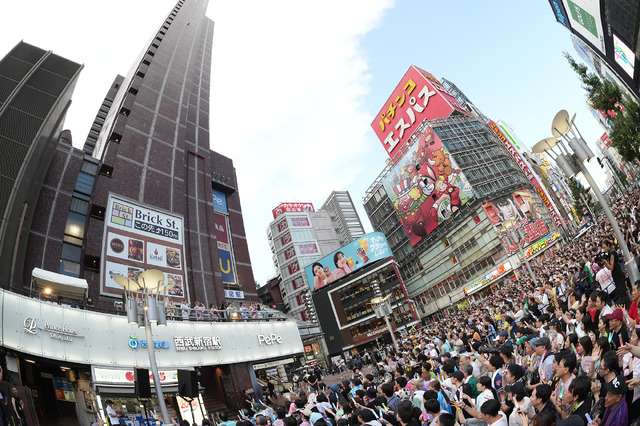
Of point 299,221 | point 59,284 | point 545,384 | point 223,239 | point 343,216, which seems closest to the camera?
point 545,384

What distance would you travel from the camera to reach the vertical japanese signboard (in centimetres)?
3284

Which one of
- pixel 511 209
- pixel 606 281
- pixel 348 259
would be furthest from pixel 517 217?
pixel 606 281

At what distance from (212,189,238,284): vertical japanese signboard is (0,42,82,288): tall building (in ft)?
46.2

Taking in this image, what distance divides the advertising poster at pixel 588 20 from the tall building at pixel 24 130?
3336 centimetres

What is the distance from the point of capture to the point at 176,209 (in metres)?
28.0

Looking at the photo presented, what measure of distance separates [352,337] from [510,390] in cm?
6257

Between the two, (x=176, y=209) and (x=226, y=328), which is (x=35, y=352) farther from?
(x=176, y=209)

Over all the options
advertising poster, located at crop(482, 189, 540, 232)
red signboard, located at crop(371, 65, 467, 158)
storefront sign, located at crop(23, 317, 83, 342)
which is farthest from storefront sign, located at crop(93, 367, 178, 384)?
red signboard, located at crop(371, 65, 467, 158)

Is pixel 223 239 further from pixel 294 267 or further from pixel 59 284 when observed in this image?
pixel 294 267

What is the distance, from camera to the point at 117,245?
21844 millimetres

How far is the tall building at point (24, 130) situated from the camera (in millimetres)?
16469

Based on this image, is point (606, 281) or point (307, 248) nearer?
point (606, 281)

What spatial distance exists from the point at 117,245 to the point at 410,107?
61409 mm

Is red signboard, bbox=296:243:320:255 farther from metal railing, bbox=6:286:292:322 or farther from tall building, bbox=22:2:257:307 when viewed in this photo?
metal railing, bbox=6:286:292:322
